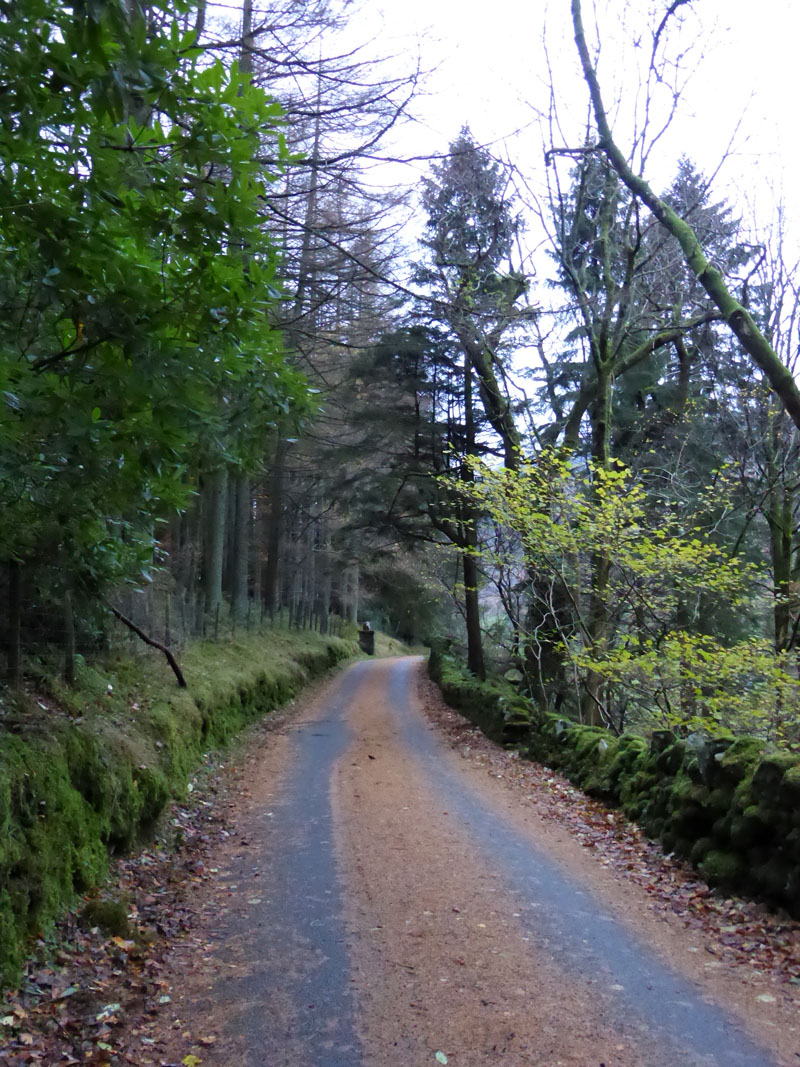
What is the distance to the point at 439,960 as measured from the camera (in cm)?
472

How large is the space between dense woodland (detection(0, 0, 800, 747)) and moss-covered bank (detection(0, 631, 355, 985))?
633 millimetres

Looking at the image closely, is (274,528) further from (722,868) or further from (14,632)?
(722,868)

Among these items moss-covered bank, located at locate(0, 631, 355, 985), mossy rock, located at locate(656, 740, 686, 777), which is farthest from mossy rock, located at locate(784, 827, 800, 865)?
moss-covered bank, located at locate(0, 631, 355, 985)

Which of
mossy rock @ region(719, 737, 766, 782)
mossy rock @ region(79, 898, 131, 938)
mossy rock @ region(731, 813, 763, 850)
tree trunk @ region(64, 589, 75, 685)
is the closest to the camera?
mossy rock @ region(79, 898, 131, 938)

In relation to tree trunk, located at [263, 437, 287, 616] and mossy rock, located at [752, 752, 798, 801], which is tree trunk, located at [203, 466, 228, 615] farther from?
mossy rock, located at [752, 752, 798, 801]

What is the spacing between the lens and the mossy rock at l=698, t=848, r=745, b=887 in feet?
18.9

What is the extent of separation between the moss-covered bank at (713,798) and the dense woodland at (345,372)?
113 cm

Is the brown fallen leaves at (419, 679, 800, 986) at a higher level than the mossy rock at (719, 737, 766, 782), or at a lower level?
lower

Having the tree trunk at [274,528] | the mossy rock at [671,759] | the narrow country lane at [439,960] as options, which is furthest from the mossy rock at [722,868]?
the tree trunk at [274,528]

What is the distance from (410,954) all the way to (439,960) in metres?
0.21

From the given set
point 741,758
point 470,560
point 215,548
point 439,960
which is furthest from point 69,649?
point 470,560

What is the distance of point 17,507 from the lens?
14.2ft

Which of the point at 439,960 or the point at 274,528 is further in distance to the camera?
the point at 274,528

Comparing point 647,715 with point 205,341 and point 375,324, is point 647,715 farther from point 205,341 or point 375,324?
point 205,341
